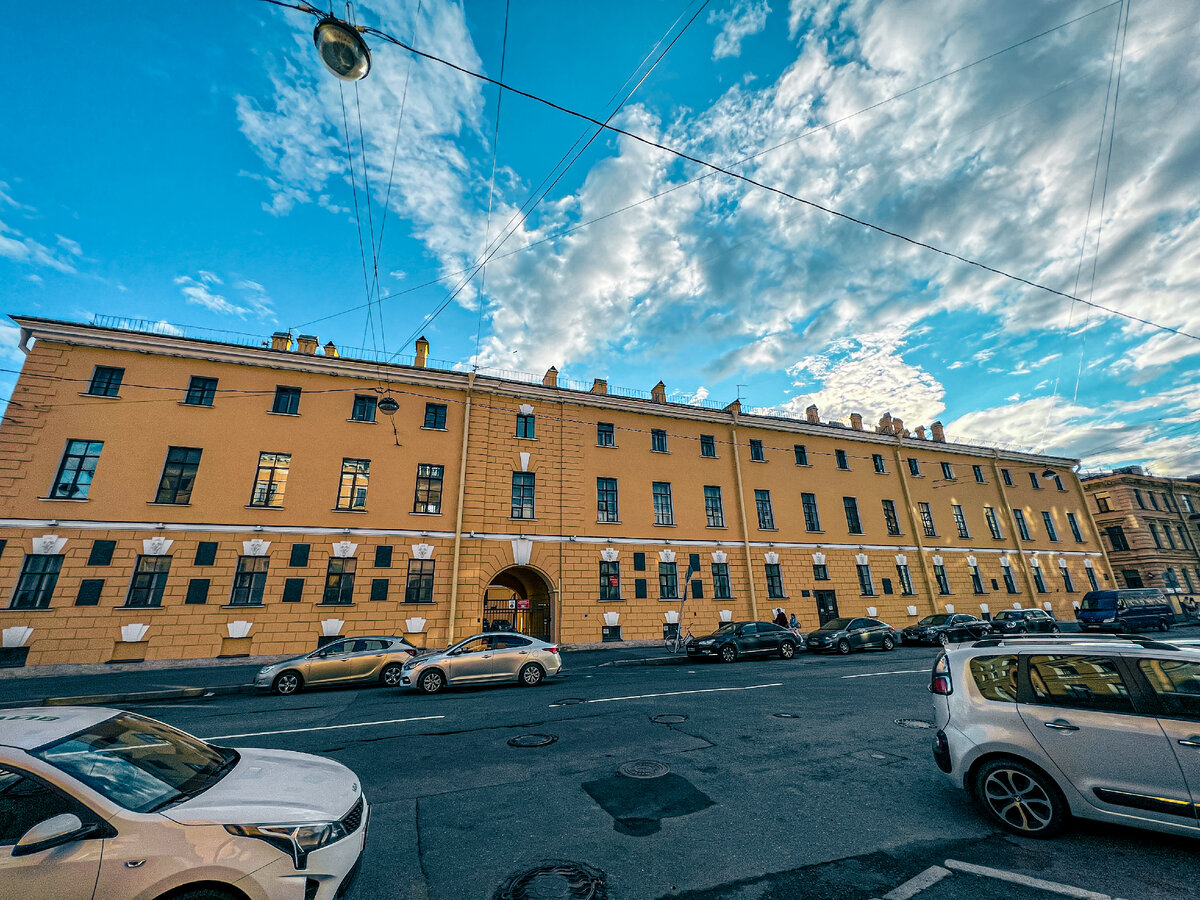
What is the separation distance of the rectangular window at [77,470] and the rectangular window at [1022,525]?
5051cm

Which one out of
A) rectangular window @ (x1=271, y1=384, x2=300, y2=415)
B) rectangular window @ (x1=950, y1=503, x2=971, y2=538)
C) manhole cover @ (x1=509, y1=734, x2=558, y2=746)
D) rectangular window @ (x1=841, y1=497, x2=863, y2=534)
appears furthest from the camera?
rectangular window @ (x1=950, y1=503, x2=971, y2=538)

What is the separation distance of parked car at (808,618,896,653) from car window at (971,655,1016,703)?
17.0 metres

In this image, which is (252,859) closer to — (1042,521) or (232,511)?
(232,511)

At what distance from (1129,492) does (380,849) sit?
61924 millimetres

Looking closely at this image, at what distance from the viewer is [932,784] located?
17.8 ft

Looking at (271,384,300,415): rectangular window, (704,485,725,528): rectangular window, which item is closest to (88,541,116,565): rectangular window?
(271,384,300,415): rectangular window

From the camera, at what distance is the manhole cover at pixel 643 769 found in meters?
5.79

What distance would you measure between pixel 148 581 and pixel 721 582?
22.7 metres

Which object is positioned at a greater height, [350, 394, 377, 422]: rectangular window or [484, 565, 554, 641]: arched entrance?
[350, 394, 377, 422]: rectangular window

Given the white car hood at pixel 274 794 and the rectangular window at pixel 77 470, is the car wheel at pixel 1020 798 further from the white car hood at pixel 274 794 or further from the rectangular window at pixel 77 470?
the rectangular window at pixel 77 470

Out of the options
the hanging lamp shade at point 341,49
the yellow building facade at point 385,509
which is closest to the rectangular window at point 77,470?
the yellow building facade at point 385,509

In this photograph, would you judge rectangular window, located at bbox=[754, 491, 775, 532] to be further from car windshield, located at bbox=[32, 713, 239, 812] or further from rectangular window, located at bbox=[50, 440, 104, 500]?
rectangular window, located at bbox=[50, 440, 104, 500]

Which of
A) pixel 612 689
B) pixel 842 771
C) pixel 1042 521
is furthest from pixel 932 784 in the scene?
pixel 1042 521

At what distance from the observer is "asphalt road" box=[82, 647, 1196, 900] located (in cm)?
367
